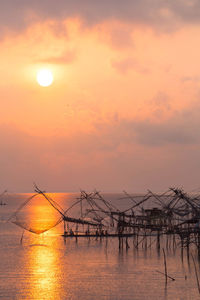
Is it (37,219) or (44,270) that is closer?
Result: (44,270)

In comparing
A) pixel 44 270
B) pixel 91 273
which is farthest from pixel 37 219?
pixel 91 273

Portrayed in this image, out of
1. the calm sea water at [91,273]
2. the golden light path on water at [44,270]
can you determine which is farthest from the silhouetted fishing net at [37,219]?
the calm sea water at [91,273]

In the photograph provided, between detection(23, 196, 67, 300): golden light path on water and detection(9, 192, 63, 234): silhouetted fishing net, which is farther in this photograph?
detection(9, 192, 63, 234): silhouetted fishing net

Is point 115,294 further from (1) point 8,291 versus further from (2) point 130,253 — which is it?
(2) point 130,253

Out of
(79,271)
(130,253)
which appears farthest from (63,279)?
(130,253)

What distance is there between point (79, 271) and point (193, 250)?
9786 millimetres

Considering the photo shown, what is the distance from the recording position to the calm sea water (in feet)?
65.3

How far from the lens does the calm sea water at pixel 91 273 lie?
19.9 meters

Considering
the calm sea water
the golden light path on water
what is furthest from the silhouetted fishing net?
the calm sea water

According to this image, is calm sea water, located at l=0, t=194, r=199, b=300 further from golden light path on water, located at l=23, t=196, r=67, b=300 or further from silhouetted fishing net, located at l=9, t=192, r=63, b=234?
silhouetted fishing net, located at l=9, t=192, r=63, b=234

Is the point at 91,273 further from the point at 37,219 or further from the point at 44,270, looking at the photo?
the point at 37,219

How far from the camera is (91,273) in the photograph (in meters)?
24.5

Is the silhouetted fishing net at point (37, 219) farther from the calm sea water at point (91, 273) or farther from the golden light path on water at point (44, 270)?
the calm sea water at point (91, 273)

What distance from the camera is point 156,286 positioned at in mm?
21062
